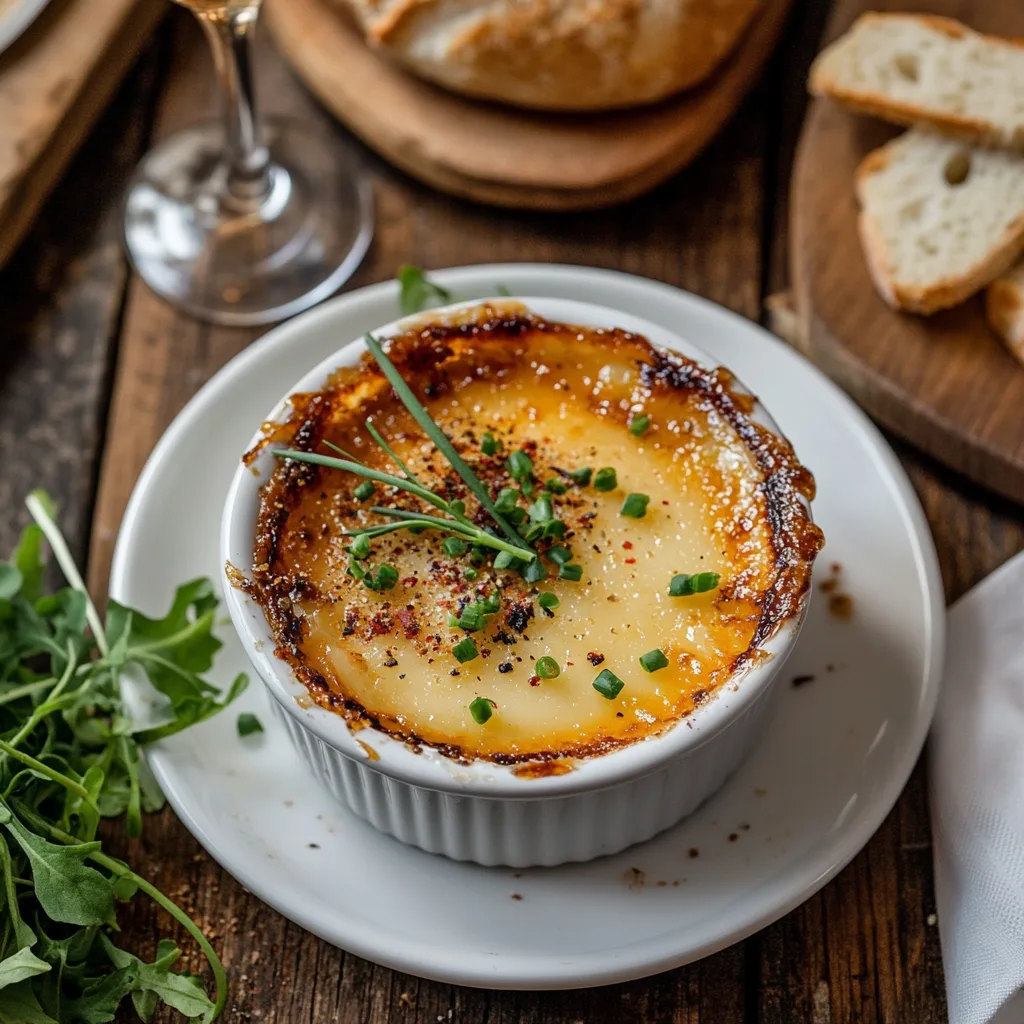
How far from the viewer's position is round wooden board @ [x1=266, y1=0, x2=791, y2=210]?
2586 millimetres

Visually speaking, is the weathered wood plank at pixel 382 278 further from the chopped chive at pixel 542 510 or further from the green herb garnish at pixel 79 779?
the chopped chive at pixel 542 510

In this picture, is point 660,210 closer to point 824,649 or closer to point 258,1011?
point 824,649

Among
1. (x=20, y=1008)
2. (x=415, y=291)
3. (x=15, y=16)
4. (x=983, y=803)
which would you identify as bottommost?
(x=983, y=803)

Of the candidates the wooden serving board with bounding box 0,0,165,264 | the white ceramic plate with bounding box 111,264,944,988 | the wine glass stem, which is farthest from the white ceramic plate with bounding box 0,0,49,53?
the white ceramic plate with bounding box 111,264,944,988

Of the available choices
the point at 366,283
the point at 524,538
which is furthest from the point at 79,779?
the point at 366,283

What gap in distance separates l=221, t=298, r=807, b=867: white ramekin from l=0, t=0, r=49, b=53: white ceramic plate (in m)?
1.25

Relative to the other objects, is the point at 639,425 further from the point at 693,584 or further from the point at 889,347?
the point at 889,347

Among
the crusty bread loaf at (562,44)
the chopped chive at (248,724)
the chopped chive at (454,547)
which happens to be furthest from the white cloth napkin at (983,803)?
the crusty bread loaf at (562,44)

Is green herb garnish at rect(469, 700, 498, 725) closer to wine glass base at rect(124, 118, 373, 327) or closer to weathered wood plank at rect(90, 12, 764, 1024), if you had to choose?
weathered wood plank at rect(90, 12, 764, 1024)

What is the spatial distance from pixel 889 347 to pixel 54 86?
1671mm

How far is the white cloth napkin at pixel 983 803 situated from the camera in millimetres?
A: 1804

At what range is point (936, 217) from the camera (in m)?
2.45

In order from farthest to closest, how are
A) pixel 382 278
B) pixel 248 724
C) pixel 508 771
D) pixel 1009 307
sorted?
1. pixel 382 278
2. pixel 1009 307
3. pixel 248 724
4. pixel 508 771

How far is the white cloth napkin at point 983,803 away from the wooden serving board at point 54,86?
6.09 feet
